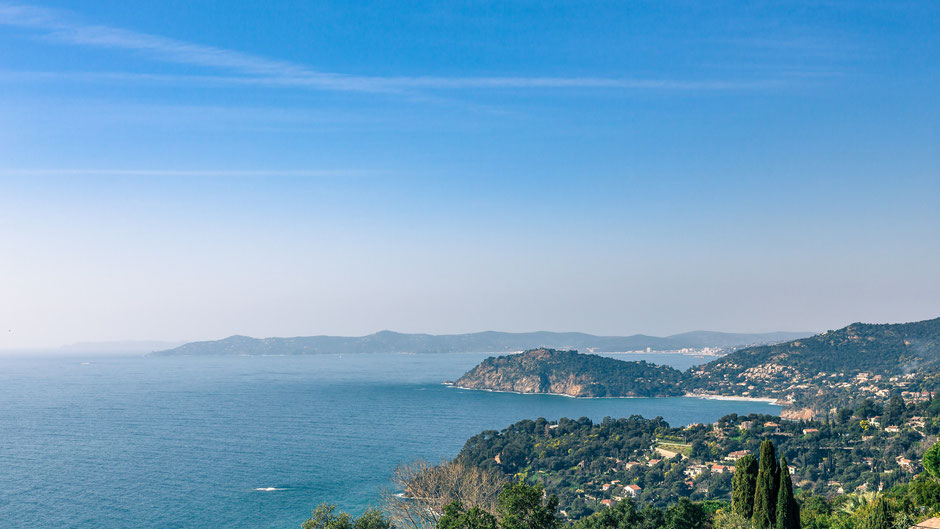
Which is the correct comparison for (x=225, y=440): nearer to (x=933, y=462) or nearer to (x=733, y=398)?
(x=933, y=462)

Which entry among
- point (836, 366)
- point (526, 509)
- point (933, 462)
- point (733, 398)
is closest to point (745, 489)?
point (526, 509)

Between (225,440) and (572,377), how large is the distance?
285ft

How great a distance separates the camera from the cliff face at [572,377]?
142 metres

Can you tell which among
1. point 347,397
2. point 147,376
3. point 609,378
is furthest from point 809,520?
point 147,376

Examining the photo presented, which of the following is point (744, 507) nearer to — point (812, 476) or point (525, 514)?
point (525, 514)

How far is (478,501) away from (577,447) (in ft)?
110

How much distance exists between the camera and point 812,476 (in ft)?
178

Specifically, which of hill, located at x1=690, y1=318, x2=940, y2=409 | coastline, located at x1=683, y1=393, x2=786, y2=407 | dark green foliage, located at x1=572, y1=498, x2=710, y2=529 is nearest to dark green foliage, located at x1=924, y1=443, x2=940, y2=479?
dark green foliage, located at x1=572, y1=498, x2=710, y2=529

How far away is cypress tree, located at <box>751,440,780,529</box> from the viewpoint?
2655cm

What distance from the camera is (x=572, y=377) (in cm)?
14675

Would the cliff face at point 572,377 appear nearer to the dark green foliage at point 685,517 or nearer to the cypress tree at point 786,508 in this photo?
the dark green foliage at point 685,517

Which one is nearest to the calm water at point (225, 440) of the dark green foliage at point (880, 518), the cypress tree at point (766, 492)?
the cypress tree at point (766, 492)

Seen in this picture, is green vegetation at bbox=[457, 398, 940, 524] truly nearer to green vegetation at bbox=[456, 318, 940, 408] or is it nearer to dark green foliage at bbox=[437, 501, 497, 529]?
dark green foliage at bbox=[437, 501, 497, 529]

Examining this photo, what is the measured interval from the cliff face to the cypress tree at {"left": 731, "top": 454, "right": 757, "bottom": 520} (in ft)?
373
